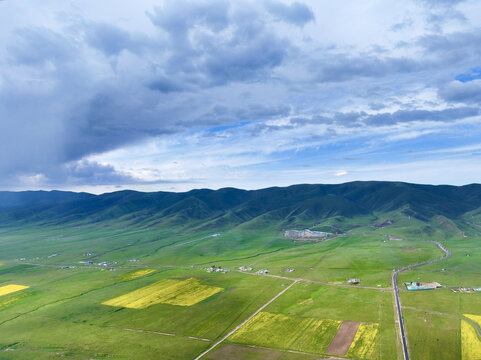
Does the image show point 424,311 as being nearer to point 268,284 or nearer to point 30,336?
point 268,284

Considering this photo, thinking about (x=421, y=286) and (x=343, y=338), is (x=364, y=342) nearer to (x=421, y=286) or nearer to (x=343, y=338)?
(x=343, y=338)

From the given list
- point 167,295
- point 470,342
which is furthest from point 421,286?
point 167,295

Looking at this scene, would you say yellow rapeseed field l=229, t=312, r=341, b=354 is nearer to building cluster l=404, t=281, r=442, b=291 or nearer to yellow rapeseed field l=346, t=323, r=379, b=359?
yellow rapeseed field l=346, t=323, r=379, b=359

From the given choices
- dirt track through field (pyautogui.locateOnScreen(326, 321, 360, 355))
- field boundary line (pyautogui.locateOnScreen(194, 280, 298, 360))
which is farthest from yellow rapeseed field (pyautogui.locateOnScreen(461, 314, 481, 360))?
field boundary line (pyautogui.locateOnScreen(194, 280, 298, 360))

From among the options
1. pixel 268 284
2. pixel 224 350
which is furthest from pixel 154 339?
pixel 268 284

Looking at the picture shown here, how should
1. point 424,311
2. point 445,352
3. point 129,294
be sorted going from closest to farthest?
point 445,352, point 424,311, point 129,294

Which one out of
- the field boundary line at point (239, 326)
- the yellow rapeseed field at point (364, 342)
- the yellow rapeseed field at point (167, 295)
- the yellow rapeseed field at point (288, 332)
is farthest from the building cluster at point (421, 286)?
the yellow rapeseed field at point (167, 295)
